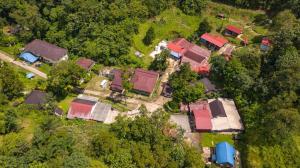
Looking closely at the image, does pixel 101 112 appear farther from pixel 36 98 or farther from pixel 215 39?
pixel 215 39

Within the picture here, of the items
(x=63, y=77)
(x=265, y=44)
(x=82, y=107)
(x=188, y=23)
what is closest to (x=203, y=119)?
(x=82, y=107)

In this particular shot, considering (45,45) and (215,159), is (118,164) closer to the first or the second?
(215,159)

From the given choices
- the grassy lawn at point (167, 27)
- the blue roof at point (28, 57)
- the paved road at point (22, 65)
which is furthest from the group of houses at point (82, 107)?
the grassy lawn at point (167, 27)

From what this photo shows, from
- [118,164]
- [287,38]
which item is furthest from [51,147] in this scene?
[287,38]

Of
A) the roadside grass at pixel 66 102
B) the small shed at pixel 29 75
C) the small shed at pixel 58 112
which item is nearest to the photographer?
the small shed at pixel 58 112

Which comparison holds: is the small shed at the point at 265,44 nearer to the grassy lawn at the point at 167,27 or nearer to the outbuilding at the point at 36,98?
the grassy lawn at the point at 167,27

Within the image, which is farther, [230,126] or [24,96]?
[24,96]
